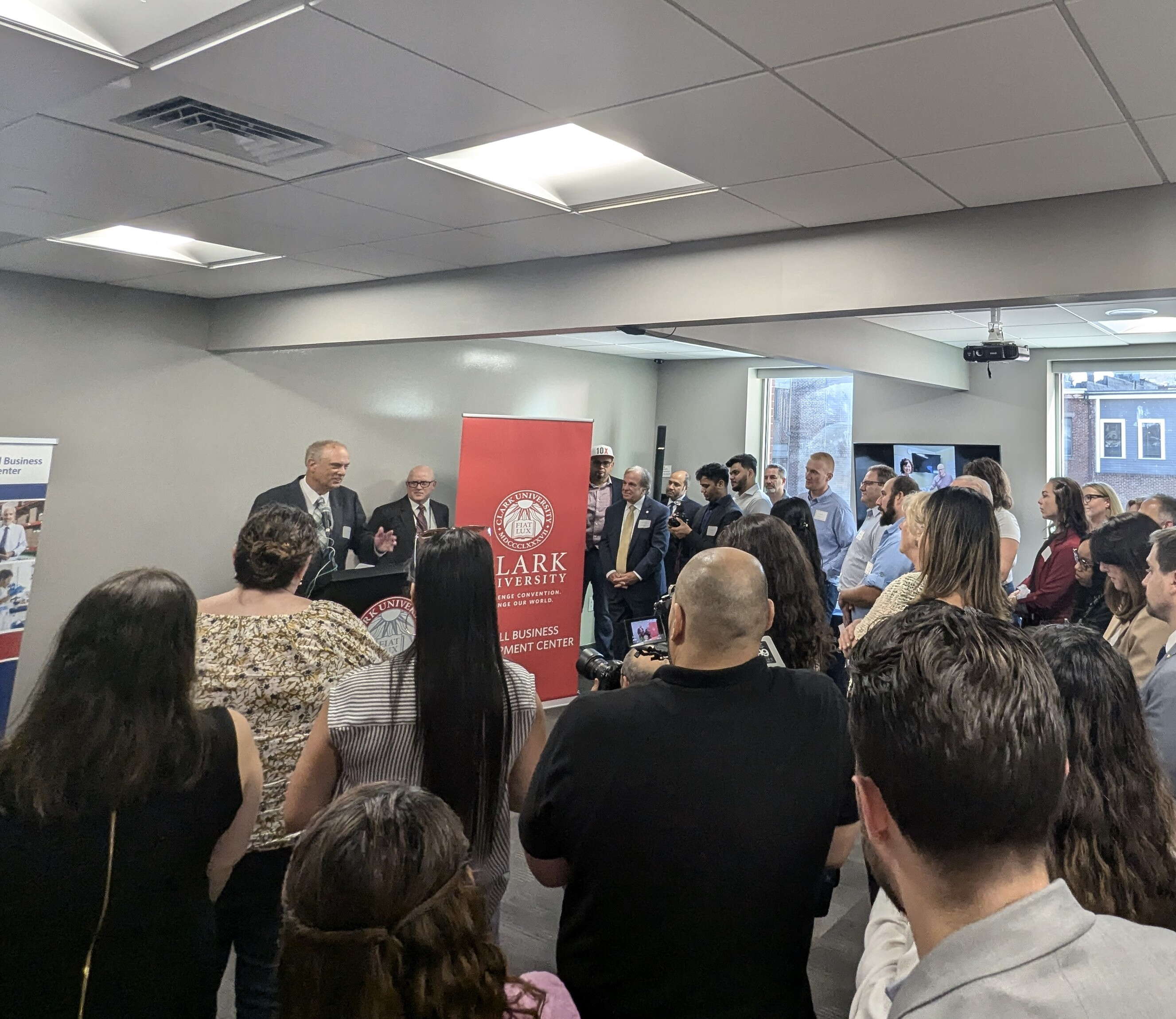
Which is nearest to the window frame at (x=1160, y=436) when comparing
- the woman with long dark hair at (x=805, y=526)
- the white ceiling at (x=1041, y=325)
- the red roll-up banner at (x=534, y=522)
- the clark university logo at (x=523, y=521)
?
the white ceiling at (x=1041, y=325)

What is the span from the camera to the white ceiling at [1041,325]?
4.98 metres

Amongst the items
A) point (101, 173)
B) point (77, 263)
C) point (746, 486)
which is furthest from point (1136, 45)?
point (77, 263)

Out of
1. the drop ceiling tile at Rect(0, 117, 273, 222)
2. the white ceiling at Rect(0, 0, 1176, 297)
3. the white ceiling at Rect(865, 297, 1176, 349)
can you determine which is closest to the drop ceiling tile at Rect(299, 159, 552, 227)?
the white ceiling at Rect(0, 0, 1176, 297)

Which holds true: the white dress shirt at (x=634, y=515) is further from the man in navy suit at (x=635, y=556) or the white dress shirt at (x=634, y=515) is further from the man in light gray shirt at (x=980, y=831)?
the man in light gray shirt at (x=980, y=831)

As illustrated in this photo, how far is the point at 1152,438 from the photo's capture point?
657 centimetres

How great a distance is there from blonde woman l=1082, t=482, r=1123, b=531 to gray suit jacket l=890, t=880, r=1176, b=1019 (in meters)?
4.74

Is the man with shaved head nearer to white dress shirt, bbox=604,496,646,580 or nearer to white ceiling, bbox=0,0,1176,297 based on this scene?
white ceiling, bbox=0,0,1176,297

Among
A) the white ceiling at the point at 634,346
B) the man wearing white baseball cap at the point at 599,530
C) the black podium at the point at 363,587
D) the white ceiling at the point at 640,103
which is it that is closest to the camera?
the white ceiling at the point at 640,103

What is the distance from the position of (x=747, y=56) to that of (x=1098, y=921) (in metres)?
1.70

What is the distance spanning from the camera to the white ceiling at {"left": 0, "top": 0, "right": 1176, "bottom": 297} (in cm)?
164

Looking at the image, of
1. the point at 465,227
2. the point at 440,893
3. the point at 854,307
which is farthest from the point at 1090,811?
the point at 465,227

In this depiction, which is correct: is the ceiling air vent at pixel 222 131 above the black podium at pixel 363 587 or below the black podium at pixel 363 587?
above

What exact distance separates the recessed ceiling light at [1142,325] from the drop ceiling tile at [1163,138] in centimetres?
347

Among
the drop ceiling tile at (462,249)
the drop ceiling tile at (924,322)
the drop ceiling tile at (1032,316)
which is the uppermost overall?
the drop ceiling tile at (924,322)
